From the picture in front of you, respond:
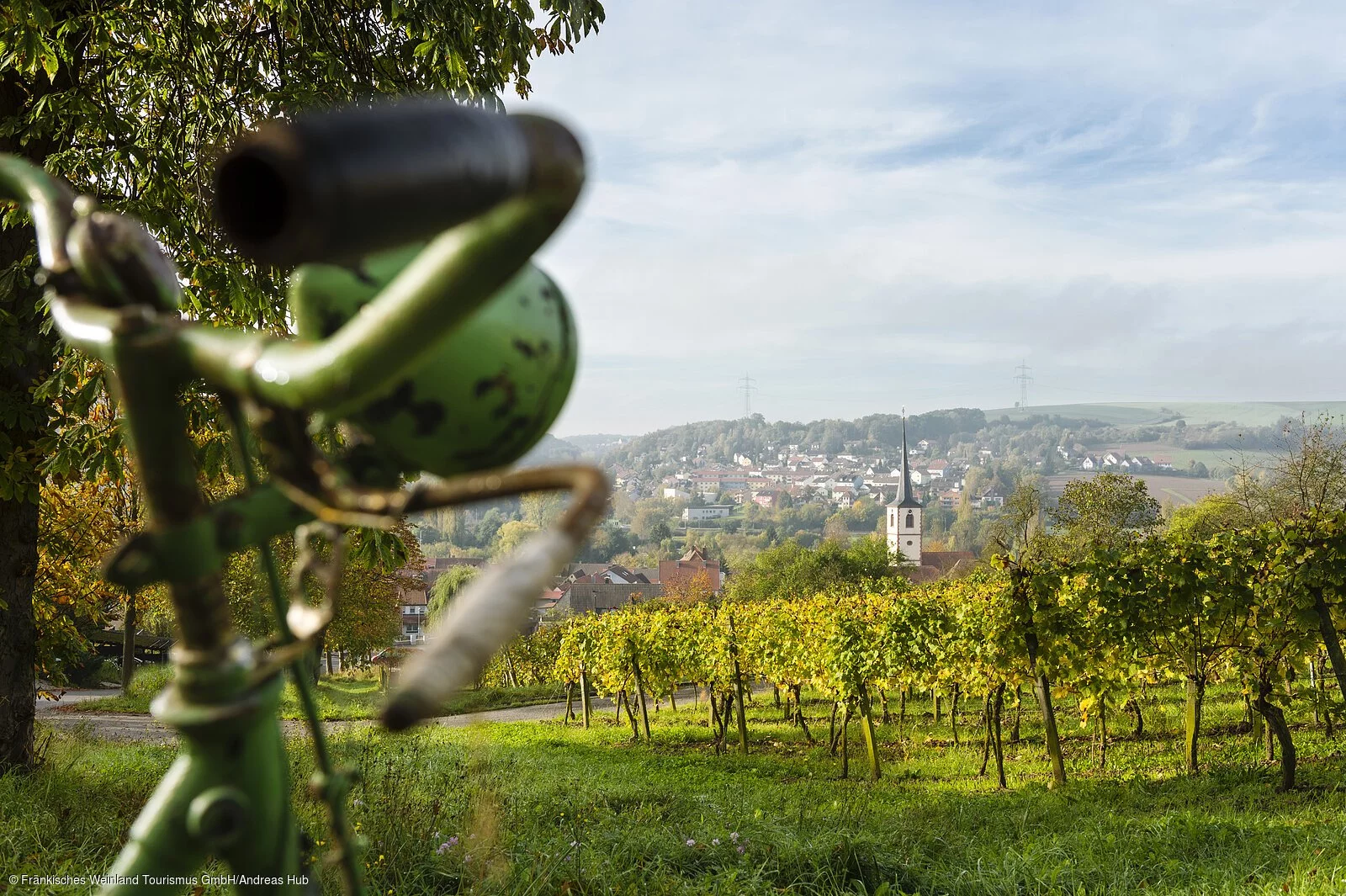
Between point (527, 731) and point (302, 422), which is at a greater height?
point (302, 422)

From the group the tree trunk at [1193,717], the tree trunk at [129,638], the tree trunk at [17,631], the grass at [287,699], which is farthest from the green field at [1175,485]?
the tree trunk at [17,631]

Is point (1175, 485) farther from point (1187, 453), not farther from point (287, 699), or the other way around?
point (287, 699)

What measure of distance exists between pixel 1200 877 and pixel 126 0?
9.79 meters

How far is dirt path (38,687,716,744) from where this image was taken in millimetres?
15077

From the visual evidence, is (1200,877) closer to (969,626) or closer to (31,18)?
(969,626)

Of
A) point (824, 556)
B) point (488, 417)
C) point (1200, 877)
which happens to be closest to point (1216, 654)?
point (1200, 877)

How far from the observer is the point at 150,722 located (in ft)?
64.4

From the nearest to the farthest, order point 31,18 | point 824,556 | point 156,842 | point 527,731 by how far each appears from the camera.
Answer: point 156,842 < point 31,18 < point 527,731 < point 824,556

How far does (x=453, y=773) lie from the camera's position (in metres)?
9.01

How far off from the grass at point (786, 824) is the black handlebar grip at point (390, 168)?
2.71 metres

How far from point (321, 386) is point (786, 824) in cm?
805

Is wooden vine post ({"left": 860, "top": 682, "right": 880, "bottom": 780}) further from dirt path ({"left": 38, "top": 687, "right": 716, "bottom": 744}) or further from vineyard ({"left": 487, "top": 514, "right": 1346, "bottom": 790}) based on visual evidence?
dirt path ({"left": 38, "top": 687, "right": 716, "bottom": 744})

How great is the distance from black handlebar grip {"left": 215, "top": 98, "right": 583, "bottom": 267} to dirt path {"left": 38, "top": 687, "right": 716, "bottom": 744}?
8950 mm

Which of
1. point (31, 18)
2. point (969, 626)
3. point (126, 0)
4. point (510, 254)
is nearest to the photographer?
point (510, 254)
